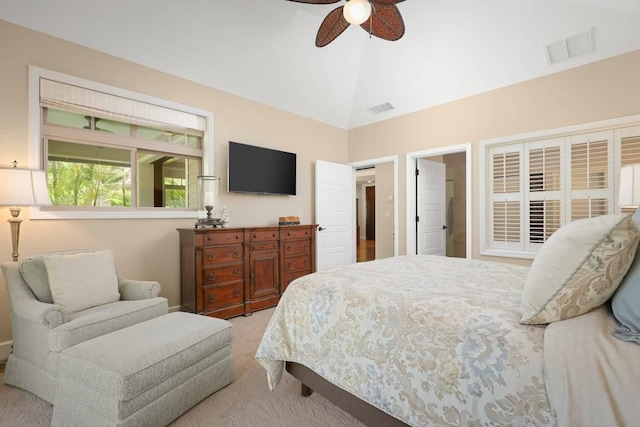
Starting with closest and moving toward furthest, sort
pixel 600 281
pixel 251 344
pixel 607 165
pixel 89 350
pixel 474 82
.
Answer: pixel 600 281
pixel 89 350
pixel 251 344
pixel 607 165
pixel 474 82

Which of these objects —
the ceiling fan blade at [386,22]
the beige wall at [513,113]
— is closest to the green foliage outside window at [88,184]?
the ceiling fan blade at [386,22]

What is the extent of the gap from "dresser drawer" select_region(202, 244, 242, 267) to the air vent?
3.11 metres

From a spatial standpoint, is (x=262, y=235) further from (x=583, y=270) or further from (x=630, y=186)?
(x=630, y=186)

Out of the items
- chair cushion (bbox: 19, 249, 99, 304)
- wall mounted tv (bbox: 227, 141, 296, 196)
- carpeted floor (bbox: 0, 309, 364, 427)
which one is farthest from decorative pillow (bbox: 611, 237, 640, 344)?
wall mounted tv (bbox: 227, 141, 296, 196)

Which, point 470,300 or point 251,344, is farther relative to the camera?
point 251,344

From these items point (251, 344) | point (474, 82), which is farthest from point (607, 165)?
point (251, 344)

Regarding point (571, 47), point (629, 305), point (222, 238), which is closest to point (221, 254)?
point (222, 238)

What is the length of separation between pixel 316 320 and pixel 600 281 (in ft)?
3.93

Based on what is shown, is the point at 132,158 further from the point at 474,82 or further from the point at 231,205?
the point at 474,82

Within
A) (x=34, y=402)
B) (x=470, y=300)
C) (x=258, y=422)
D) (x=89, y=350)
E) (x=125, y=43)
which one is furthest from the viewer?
(x=125, y=43)

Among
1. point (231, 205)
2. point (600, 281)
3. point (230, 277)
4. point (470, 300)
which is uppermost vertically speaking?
point (231, 205)

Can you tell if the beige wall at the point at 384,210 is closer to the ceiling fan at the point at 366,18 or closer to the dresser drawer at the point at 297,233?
the dresser drawer at the point at 297,233

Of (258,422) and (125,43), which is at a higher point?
(125,43)

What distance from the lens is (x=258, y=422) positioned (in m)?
1.71
